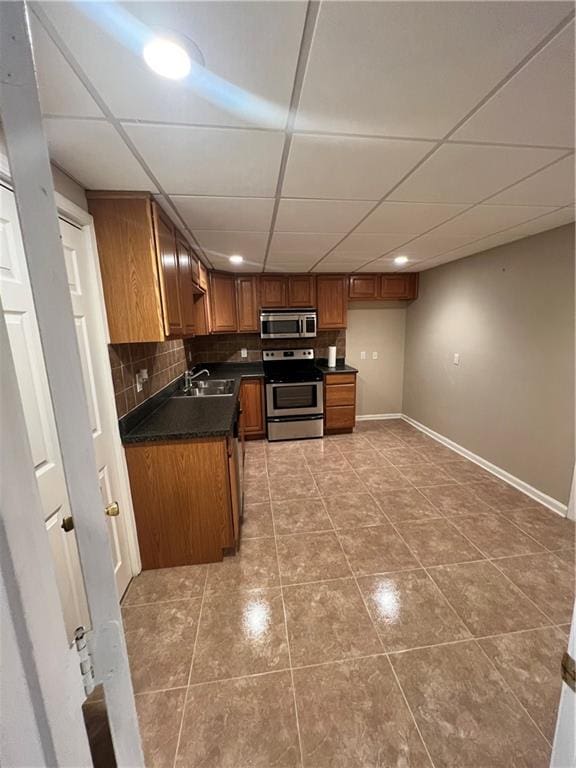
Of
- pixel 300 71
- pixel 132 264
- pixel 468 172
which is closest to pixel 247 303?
pixel 132 264

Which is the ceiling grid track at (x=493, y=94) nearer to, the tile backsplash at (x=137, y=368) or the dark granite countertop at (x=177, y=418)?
the dark granite countertop at (x=177, y=418)

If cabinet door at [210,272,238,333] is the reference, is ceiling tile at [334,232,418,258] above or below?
above

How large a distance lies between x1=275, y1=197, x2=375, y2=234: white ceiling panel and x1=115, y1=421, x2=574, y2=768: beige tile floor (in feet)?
7.32

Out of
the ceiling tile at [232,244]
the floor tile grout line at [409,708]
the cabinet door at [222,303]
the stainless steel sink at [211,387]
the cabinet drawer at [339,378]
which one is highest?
the ceiling tile at [232,244]

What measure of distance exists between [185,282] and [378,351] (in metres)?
3.30

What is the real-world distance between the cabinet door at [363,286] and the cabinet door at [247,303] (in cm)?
135

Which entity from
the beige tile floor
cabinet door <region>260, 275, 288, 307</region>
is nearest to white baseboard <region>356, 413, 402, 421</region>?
cabinet door <region>260, 275, 288, 307</region>

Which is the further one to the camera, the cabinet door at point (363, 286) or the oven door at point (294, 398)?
the cabinet door at point (363, 286)

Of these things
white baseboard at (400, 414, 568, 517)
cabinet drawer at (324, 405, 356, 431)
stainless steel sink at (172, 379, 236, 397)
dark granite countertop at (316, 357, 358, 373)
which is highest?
dark granite countertop at (316, 357, 358, 373)

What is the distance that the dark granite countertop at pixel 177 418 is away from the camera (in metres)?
1.82

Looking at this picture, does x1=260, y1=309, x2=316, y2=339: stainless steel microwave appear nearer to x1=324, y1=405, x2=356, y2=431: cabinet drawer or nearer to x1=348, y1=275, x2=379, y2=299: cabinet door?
x1=348, y1=275, x2=379, y2=299: cabinet door

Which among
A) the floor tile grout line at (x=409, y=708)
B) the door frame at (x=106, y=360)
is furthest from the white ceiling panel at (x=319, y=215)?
the floor tile grout line at (x=409, y=708)

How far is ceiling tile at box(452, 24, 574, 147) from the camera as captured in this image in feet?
2.78

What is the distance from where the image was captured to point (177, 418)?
2.12 meters
